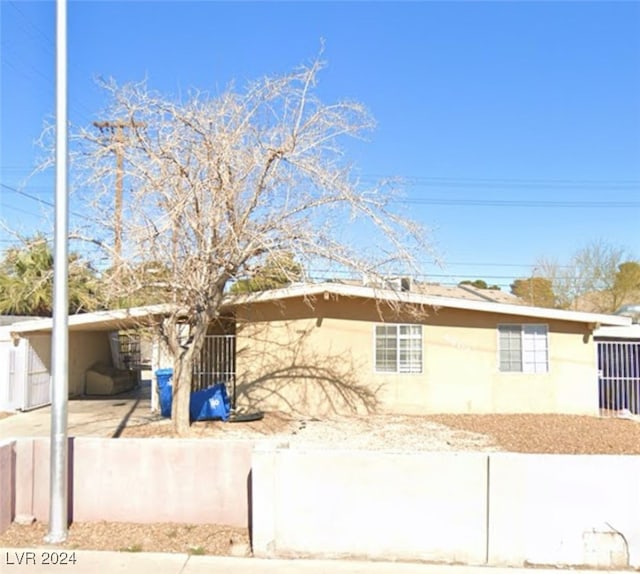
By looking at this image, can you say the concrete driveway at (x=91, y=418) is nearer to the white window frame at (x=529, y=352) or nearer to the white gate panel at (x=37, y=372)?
the white gate panel at (x=37, y=372)

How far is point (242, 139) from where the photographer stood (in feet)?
29.7

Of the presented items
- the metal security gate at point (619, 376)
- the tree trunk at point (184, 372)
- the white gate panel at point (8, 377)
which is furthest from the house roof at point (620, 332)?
the white gate panel at point (8, 377)

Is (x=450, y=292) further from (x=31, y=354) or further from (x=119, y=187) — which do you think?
(x=119, y=187)

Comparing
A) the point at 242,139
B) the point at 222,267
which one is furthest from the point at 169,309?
the point at 242,139

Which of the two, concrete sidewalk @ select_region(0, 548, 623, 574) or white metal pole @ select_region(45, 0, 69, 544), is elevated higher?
white metal pole @ select_region(45, 0, 69, 544)

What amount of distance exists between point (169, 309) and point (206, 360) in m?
5.03

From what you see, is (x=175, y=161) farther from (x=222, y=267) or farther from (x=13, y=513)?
(x=13, y=513)

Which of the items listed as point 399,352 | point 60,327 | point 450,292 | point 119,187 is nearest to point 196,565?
point 60,327

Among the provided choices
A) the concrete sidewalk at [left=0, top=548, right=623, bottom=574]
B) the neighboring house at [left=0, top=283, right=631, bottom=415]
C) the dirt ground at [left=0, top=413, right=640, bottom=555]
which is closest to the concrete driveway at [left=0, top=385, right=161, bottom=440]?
the dirt ground at [left=0, top=413, right=640, bottom=555]

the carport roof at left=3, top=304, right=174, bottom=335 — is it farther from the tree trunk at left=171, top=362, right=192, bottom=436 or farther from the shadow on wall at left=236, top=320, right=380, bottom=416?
the shadow on wall at left=236, top=320, right=380, bottom=416

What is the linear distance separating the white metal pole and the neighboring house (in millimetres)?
8518

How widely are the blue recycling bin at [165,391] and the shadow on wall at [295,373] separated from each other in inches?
68.7

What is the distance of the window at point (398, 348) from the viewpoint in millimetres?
14469

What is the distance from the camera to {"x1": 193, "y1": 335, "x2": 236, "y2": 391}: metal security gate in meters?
14.9
